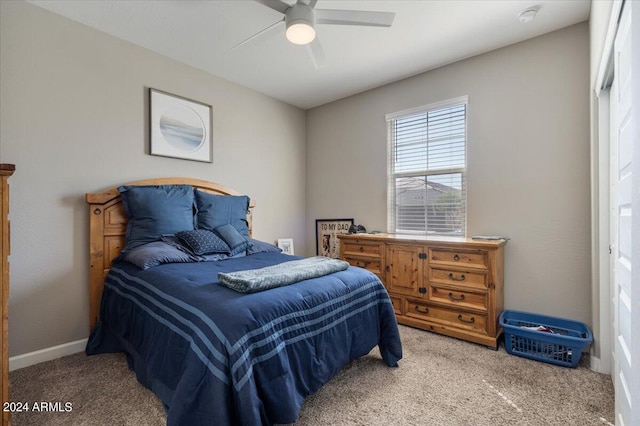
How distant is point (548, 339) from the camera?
219cm

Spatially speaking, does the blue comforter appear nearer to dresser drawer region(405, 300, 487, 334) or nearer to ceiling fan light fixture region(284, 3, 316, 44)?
dresser drawer region(405, 300, 487, 334)

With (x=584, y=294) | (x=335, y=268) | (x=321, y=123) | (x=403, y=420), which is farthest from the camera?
(x=321, y=123)

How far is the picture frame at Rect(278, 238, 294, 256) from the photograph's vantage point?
4.06 metres

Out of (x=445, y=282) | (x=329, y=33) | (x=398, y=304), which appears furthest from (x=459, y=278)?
(x=329, y=33)

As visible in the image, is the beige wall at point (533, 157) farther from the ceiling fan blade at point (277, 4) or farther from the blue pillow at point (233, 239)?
the blue pillow at point (233, 239)

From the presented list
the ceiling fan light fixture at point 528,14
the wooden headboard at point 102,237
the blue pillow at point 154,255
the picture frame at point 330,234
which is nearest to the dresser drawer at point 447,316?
the picture frame at point 330,234

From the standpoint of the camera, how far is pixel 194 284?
1.71 meters

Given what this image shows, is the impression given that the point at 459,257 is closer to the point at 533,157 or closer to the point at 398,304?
the point at 398,304

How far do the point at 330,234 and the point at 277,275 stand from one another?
8.12ft

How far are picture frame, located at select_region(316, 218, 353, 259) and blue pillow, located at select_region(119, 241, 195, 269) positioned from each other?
2.12m

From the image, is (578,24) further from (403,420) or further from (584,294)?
(403,420)

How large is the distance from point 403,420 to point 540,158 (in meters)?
2.42

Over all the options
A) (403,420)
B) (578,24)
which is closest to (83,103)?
(403,420)

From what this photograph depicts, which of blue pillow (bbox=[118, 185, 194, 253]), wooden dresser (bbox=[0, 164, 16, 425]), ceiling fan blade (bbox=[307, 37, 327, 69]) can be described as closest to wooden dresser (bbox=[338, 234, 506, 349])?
ceiling fan blade (bbox=[307, 37, 327, 69])
